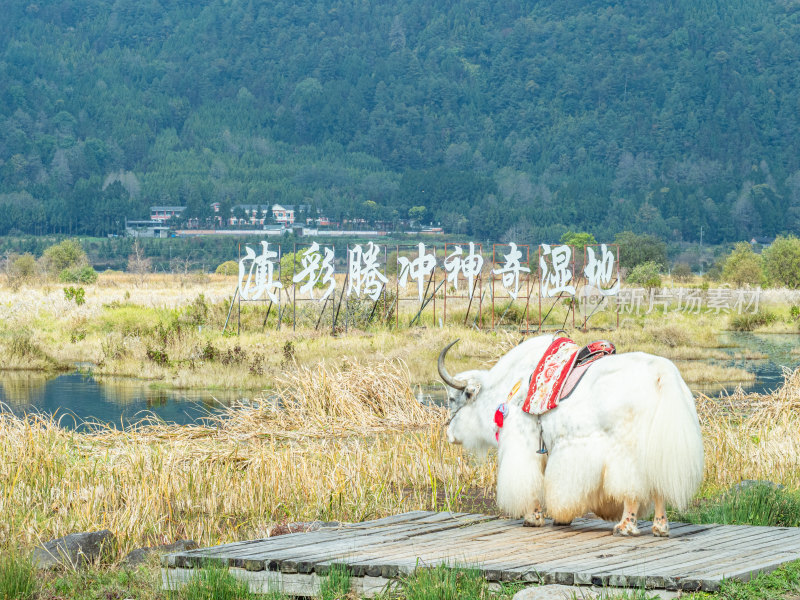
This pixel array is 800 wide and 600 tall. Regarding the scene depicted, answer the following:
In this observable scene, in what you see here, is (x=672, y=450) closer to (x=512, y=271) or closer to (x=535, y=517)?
(x=535, y=517)

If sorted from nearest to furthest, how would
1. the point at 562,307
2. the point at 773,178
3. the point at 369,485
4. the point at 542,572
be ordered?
the point at 542,572 < the point at 369,485 < the point at 562,307 < the point at 773,178

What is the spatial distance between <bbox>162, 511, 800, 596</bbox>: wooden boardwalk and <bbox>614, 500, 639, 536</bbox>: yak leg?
0.23ft

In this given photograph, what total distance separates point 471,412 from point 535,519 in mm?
971

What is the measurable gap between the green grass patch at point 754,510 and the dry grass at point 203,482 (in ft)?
6.77

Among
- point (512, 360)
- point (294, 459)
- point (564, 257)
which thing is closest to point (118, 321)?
point (564, 257)

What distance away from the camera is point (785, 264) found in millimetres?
54688

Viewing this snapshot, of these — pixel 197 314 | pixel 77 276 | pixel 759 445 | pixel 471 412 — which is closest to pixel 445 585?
pixel 471 412

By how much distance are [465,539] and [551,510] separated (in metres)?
0.54

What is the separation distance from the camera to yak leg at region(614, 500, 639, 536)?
250 inches

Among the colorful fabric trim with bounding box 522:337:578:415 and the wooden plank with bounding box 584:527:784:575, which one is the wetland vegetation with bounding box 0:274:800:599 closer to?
the wooden plank with bounding box 584:527:784:575

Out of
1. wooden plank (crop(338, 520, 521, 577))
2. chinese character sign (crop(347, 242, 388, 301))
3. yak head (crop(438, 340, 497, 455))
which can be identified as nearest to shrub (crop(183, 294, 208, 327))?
chinese character sign (crop(347, 242, 388, 301))

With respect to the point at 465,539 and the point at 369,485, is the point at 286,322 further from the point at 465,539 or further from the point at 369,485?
the point at 465,539

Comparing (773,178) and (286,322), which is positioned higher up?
(773,178)

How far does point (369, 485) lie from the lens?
30.7ft
